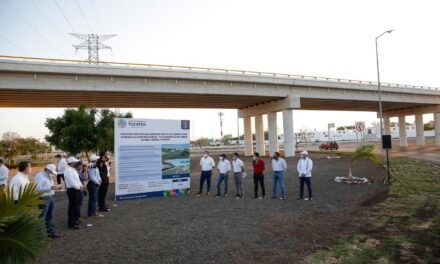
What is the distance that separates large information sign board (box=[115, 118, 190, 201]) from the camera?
39.3 ft

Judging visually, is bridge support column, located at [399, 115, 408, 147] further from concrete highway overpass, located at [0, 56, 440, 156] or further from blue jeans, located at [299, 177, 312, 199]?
blue jeans, located at [299, 177, 312, 199]

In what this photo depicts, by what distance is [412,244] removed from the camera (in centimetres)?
593

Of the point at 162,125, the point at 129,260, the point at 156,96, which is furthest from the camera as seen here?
the point at 156,96

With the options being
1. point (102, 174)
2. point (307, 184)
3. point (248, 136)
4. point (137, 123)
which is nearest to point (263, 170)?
point (307, 184)

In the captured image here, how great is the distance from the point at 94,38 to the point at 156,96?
18.2 meters

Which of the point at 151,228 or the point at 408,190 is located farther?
the point at 408,190

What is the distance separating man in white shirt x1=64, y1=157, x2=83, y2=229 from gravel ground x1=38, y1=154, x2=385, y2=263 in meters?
0.31

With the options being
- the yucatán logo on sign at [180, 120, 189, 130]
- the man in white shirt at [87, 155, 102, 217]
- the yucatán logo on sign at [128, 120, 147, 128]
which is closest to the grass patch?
the man in white shirt at [87, 155, 102, 217]

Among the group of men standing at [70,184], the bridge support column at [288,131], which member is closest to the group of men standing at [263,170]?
the group of men standing at [70,184]

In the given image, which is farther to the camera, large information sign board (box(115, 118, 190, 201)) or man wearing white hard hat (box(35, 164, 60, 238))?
large information sign board (box(115, 118, 190, 201))

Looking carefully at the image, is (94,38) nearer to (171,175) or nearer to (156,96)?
(156,96)

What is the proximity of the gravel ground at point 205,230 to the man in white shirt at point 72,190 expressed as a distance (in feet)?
1.02

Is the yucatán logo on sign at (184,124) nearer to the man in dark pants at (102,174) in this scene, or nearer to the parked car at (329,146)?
the man in dark pants at (102,174)

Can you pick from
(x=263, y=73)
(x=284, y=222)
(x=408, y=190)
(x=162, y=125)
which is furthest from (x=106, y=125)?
(x=408, y=190)
